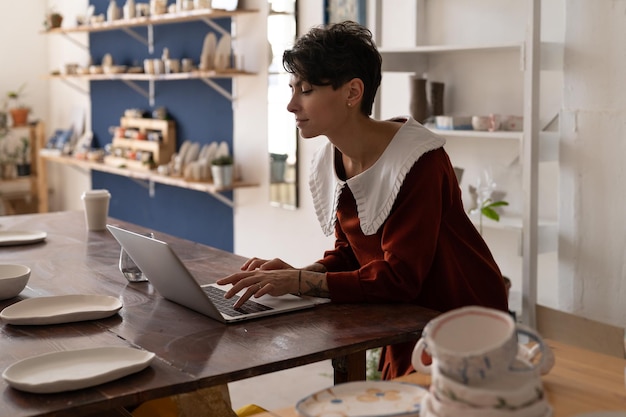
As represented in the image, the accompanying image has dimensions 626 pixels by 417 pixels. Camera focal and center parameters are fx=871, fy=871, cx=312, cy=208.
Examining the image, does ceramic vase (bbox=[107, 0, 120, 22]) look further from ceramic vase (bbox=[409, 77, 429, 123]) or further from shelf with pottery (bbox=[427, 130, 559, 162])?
shelf with pottery (bbox=[427, 130, 559, 162])

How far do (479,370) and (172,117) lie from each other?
476 centimetres

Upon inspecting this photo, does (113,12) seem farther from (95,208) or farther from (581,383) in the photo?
(581,383)

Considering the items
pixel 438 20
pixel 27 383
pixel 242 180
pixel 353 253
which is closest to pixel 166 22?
pixel 242 180

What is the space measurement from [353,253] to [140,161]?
3541mm

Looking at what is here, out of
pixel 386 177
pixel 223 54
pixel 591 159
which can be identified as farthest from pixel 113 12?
pixel 386 177

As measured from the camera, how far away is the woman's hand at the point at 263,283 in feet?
6.18

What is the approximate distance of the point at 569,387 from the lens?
136cm

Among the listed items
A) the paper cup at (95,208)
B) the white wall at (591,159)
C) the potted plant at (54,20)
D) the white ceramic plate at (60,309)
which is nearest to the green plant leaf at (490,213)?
the white wall at (591,159)

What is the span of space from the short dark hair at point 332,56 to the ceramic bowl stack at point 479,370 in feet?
3.46

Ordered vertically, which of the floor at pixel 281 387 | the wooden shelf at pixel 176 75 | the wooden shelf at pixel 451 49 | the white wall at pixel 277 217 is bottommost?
the floor at pixel 281 387

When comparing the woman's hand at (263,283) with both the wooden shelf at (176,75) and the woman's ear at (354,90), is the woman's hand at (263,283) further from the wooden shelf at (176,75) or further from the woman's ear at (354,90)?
the wooden shelf at (176,75)

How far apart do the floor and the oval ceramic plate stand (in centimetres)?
235

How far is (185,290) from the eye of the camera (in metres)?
1.85

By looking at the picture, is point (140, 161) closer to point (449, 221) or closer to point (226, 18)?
point (226, 18)
